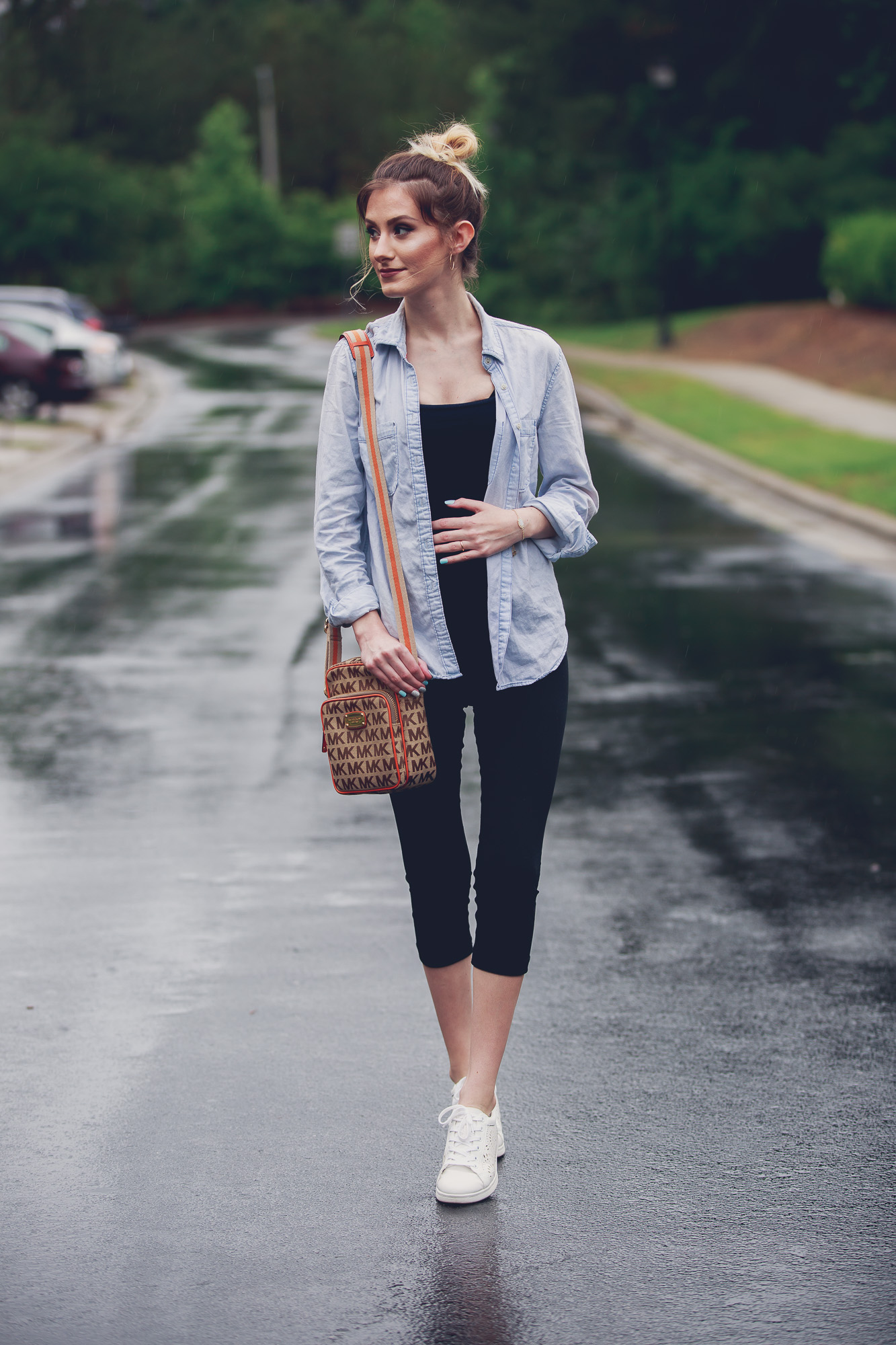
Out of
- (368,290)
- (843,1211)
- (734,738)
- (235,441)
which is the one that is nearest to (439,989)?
(843,1211)

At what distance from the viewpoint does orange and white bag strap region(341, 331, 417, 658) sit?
334 cm

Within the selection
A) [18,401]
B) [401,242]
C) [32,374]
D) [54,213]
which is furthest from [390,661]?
[54,213]

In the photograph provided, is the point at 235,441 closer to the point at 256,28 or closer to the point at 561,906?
the point at 561,906

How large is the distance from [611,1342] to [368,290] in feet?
7.37

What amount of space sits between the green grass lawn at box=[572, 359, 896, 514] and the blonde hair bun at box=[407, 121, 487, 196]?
11.7m

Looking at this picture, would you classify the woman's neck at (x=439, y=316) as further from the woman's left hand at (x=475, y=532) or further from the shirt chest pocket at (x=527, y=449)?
the woman's left hand at (x=475, y=532)

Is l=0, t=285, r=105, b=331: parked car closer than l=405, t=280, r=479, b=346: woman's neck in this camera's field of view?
No

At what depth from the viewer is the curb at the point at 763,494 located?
13422 millimetres

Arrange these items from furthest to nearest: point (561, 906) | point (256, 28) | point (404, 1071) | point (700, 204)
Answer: point (256, 28), point (700, 204), point (561, 906), point (404, 1071)

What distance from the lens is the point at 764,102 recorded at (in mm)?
42969

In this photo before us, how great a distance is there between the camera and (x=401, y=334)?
3.41 meters

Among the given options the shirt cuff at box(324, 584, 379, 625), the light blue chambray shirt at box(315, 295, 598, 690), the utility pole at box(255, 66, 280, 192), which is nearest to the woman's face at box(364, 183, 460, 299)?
the light blue chambray shirt at box(315, 295, 598, 690)

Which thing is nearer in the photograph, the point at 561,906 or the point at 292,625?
the point at 561,906

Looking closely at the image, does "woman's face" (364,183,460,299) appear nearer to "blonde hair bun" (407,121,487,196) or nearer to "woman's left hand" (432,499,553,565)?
"blonde hair bun" (407,121,487,196)
